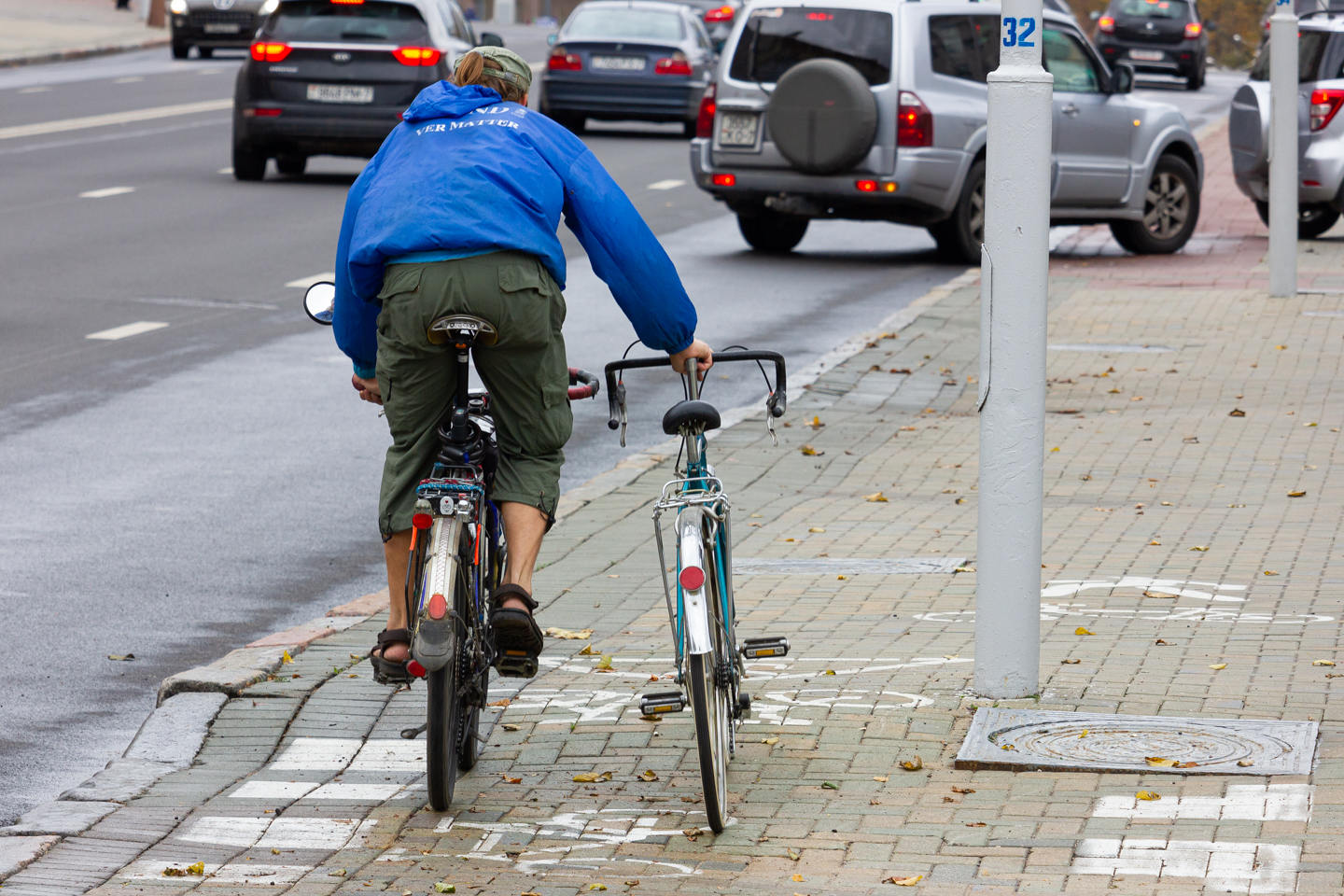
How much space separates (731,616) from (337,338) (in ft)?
3.78

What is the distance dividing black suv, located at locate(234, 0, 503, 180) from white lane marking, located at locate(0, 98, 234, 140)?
582cm

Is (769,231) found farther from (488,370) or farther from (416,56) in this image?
(488,370)

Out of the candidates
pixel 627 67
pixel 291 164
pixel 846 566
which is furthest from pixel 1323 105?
pixel 846 566

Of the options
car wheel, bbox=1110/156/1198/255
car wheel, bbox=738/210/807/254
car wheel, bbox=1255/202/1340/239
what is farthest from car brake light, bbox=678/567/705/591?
car wheel, bbox=1255/202/1340/239

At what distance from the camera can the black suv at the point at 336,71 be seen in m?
21.8

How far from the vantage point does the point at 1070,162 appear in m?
18.5

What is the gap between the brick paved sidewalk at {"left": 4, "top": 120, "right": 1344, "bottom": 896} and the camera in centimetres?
491

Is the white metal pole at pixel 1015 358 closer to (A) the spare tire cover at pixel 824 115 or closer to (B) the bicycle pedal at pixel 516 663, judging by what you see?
(B) the bicycle pedal at pixel 516 663

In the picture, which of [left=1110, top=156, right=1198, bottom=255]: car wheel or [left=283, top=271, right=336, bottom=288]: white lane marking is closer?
[left=283, top=271, right=336, bottom=288]: white lane marking

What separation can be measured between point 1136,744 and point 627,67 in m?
23.7

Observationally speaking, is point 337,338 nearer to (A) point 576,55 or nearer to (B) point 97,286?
(B) point 97,286

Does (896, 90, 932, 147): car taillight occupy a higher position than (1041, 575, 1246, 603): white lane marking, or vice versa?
(896, 90, 932, 147): car taillight

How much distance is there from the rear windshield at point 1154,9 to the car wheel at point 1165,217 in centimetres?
2983

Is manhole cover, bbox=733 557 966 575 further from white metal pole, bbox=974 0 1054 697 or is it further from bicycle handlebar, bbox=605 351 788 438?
bicycle handlebar, bbox=605 351 788 438
